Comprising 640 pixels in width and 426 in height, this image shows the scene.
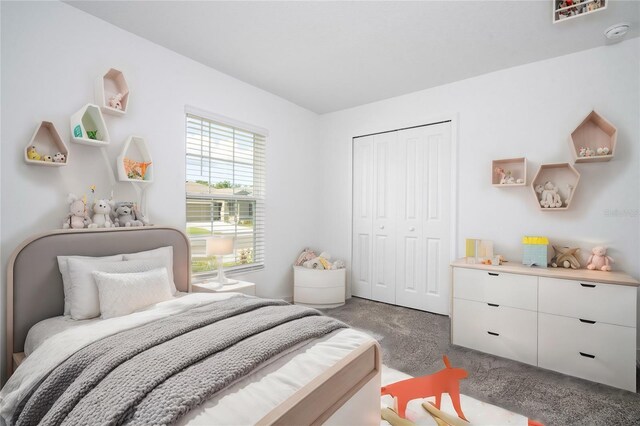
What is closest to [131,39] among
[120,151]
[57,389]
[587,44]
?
[120,151]

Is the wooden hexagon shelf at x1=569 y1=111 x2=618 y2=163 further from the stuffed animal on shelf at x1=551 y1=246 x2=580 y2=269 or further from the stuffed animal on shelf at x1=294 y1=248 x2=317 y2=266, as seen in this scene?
the stuffed animal on shelf at x1=294 y1=248 x2=317 y2=266

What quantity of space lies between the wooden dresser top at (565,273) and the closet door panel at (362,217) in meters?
1.53

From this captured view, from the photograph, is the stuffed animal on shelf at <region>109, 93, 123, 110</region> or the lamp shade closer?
the stuffed animal on shelf at <region>109, 93, 123, 110</region>

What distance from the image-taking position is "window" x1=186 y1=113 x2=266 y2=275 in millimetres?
3169

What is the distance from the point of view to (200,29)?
2.58m

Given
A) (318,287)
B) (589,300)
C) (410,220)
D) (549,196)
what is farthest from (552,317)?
(318,287)

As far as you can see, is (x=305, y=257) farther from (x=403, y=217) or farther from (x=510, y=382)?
(x=510, y=382)

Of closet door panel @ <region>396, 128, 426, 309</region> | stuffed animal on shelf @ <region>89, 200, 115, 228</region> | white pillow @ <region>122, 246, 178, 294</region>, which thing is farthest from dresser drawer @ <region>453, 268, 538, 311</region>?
stuffed animal on shelf @ <region>89, 200, 115, 228</region>

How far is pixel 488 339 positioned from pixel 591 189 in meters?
1.61

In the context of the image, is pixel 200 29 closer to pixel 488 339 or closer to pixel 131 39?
pixel 131 39

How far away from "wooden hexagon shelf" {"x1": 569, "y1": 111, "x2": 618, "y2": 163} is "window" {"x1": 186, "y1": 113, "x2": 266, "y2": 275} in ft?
10.3

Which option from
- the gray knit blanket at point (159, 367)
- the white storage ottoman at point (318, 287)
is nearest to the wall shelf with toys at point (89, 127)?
the gray knit blanket at point (159, 367)

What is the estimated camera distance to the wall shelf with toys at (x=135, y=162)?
2.45 metres

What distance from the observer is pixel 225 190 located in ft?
11.4
